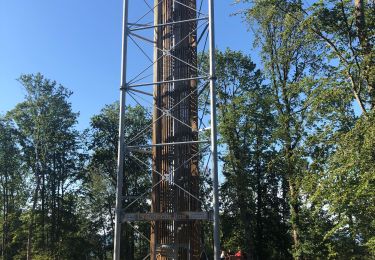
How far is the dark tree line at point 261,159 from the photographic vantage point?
12352 millimetres

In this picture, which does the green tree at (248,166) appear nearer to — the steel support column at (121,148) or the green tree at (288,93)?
the green tree at (288,93)

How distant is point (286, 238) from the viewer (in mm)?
30188

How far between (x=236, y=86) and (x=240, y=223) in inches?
338

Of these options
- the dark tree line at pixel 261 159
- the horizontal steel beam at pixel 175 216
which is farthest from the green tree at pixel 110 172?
the horizontal steel beam at pixel 175 216

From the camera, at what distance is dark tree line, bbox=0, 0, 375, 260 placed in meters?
12.4

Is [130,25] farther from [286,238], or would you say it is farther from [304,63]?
[286,238]

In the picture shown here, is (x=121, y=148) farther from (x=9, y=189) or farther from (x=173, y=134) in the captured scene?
(x=9, y=189)

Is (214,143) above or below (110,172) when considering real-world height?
below

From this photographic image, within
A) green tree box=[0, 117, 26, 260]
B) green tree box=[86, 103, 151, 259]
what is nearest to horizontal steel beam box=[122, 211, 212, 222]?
green tree box=[86, 103, 151, 259]

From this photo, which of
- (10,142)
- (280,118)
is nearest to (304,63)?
(280,118)

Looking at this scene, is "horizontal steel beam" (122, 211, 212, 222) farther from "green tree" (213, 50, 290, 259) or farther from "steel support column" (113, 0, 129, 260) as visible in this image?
"green tree" (213, 50, 290, 259)

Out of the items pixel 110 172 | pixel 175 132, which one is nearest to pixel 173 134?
pixel 175 132

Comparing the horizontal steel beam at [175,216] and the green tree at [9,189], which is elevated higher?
the green tree at [9,189]

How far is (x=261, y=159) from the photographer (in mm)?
28812
